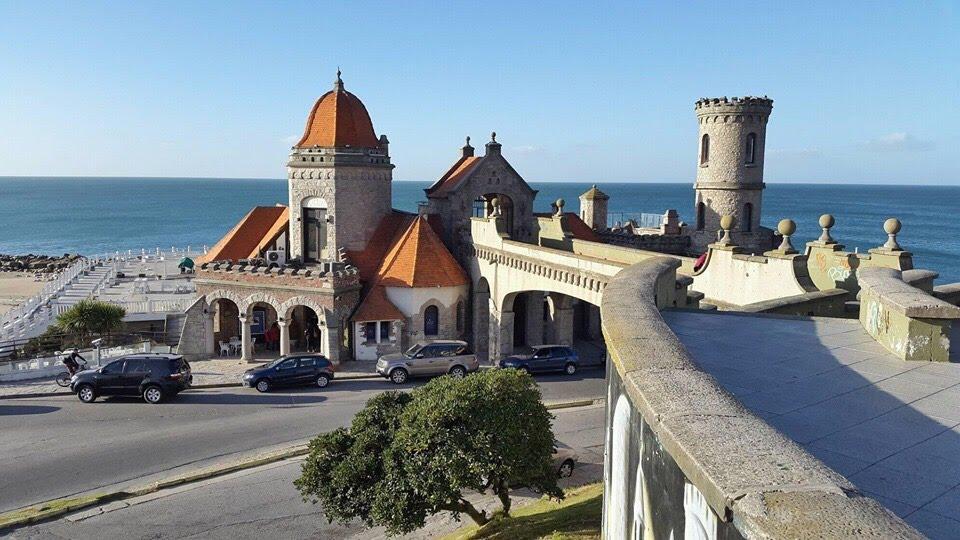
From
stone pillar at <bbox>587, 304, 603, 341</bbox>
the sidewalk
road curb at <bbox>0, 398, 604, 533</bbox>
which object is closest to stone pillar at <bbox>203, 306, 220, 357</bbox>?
the sidewalk

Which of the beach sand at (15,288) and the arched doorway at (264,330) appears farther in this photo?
the beach sand at (15,288)

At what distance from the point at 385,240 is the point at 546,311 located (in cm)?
833

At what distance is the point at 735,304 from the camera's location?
19094 millimetres

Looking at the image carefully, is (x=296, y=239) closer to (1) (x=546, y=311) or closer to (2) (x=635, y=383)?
(1) (x=546, y=311)

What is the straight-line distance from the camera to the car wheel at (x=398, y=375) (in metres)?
27.8

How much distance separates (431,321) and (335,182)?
780cm

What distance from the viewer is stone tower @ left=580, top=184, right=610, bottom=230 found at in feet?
136

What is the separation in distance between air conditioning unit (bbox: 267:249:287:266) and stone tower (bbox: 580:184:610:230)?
661 inches

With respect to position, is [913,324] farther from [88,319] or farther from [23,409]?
[88,319]

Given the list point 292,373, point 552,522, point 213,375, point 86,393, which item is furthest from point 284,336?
point 552,522

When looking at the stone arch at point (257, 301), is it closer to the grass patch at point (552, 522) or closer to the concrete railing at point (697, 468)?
the grass patch at point (552, 522)

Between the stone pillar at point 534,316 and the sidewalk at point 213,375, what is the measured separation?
758cm

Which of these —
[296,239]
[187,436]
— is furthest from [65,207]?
[187,436]

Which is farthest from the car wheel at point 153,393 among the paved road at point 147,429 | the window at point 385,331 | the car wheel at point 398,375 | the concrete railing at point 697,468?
the concrete railing at point 697,468
